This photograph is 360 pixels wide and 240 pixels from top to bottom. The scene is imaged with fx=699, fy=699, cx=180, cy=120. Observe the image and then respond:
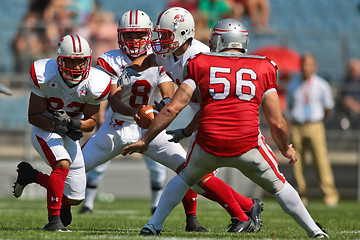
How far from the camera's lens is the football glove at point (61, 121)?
5.14 m

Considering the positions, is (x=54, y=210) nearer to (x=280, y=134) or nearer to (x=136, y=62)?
(x=136, y=62)

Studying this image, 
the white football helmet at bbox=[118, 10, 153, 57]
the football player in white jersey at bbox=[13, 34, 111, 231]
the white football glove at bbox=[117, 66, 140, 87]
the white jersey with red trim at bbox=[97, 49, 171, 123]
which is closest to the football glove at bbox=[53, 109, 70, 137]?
the football player in white jersey at bbox=[13, 34, 111, 231]

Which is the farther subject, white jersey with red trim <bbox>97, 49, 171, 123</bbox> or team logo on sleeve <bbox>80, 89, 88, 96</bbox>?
white jersey with red trim <bbox>97, 49, 171, 123</bbox>

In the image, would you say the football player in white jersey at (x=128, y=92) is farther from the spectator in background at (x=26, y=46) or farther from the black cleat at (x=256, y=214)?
the spectator in background at (x=26, y=46)

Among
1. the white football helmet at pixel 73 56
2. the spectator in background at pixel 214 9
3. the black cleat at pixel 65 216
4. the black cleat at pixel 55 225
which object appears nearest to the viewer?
the black cleat at pixel 55 225

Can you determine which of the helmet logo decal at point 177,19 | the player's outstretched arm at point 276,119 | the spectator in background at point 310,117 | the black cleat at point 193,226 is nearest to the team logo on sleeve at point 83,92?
the helmet logo decal at point 177,19

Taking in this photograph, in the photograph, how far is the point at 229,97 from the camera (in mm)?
4504

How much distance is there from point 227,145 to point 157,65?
1.29m

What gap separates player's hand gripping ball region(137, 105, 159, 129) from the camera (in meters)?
5.33

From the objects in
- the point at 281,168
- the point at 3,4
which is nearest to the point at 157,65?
the point at 281,168

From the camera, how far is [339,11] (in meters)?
14.7

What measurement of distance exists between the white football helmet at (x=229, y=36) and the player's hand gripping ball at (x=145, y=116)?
0.87m

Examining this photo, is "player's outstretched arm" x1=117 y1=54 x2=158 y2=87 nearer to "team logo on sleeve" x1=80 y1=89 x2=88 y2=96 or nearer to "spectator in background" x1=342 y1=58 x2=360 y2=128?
"team logo on sleeve" x1=80 y1=89 x2=88 y2=96

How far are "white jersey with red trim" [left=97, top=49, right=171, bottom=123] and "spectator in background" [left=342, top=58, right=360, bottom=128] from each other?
6394 millimetres
